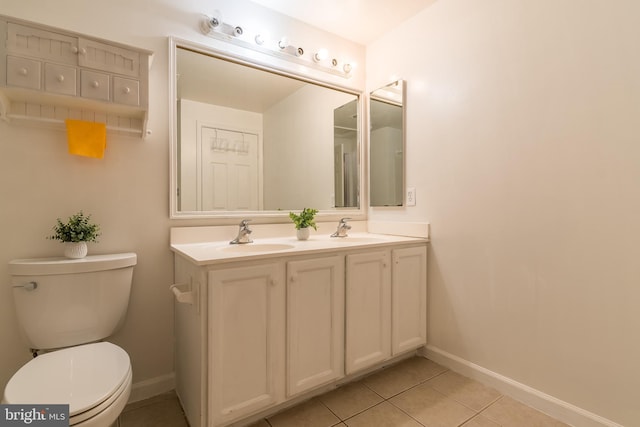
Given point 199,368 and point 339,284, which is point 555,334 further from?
point 199,368

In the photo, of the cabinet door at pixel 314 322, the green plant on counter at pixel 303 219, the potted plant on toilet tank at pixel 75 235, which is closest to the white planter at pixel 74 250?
the potted plant on toilet tank at pixel 75 235

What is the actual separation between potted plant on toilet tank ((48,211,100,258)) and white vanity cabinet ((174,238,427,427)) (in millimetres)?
386

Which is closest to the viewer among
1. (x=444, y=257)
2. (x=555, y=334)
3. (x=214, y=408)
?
(x=214, y=408)

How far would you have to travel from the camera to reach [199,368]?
1.21m

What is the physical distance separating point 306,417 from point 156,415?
0.73 m

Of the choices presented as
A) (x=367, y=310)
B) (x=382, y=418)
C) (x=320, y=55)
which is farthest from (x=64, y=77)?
(x=382, y=418)

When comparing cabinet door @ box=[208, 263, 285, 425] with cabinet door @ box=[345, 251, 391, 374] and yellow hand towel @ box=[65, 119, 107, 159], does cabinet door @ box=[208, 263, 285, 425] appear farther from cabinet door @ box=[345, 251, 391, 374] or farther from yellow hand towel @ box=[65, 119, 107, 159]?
yellow hand towel @ box=[65, 119, 107, 159]

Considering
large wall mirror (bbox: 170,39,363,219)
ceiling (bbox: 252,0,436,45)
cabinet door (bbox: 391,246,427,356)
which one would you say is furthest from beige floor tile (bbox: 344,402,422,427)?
ceiling (bbox: 252,0,436,45)

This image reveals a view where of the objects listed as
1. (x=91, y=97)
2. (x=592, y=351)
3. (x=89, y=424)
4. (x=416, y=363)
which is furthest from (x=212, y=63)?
→ (x=592, y=351)

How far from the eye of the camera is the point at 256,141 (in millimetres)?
1923

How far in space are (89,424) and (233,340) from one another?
492 mm

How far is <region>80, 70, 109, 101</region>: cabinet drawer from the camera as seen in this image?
50.6 inches

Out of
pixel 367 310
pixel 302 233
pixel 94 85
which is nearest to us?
pixel 94 85

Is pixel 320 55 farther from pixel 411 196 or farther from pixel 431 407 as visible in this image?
pixel 431 407
